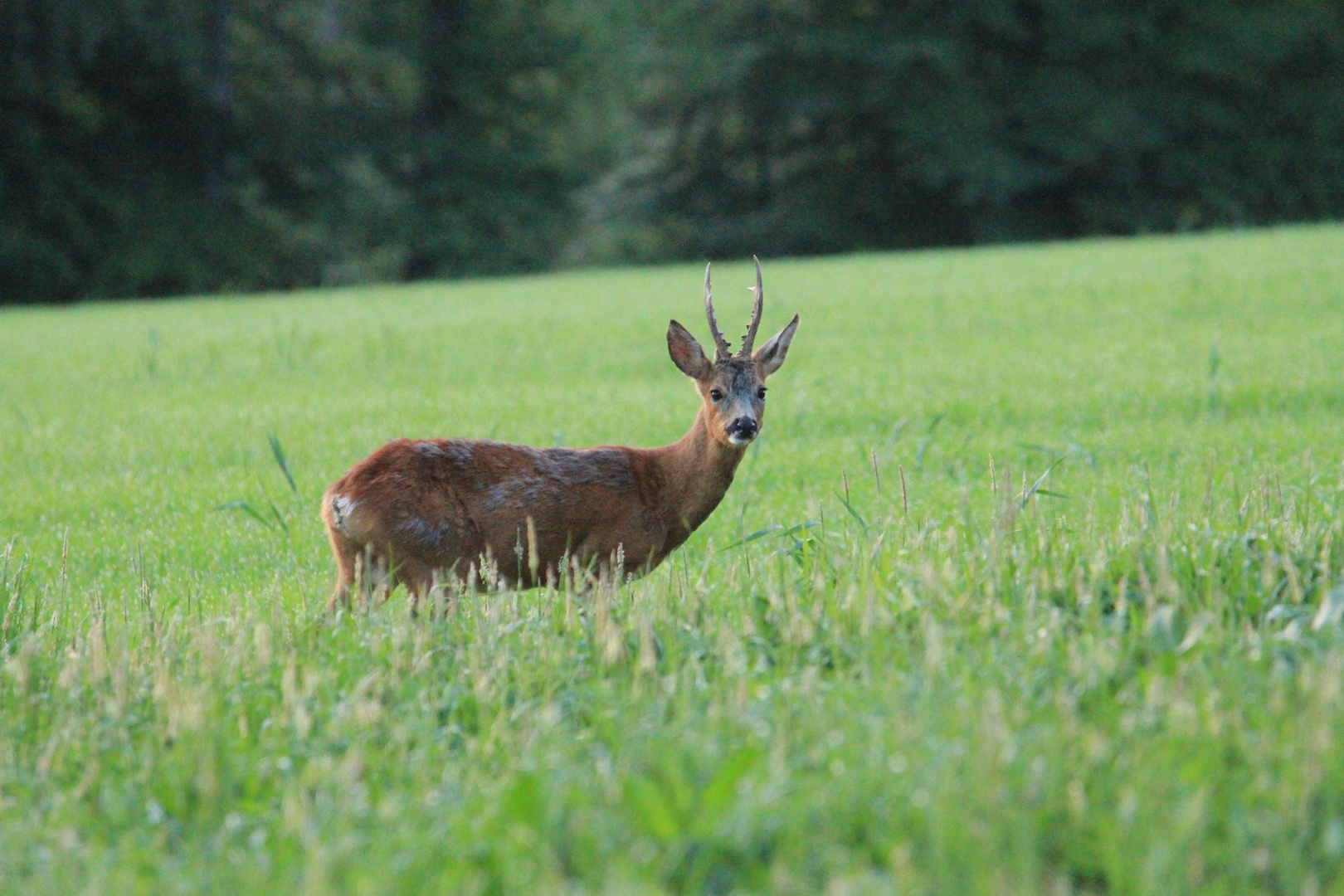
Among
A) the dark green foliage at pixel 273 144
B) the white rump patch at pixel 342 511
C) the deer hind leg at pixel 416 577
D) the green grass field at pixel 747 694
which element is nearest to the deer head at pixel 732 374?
the green grass field at pixel 747 694

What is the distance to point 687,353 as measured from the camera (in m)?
6.12

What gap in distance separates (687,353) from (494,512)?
1064mm

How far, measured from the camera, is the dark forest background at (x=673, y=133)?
33250 millimetres

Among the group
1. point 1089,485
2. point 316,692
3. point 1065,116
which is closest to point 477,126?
point 1065,116

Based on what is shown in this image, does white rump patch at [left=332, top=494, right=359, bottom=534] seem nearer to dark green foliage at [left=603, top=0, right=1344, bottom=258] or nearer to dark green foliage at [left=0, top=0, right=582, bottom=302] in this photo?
dark green foliage at [left=0, top=0, right=582, bottom=302]

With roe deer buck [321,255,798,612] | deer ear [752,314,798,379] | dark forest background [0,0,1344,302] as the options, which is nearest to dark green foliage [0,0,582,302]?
dark forest background [0,0,1344,302]

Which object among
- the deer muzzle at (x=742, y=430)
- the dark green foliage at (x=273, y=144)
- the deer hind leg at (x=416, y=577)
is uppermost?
the dark green foliage at (x=273, y=144)

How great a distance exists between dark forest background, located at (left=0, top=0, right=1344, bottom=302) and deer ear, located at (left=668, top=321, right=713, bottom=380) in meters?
27.9

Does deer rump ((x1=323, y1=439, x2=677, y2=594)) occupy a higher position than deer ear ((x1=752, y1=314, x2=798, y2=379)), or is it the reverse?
deer ear ((x1=752, y1=314, x2=798, y2=379))

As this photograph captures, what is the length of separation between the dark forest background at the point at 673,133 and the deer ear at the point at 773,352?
27.8 m

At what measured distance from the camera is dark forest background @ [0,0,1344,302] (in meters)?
33.2

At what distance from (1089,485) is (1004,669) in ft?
11.5

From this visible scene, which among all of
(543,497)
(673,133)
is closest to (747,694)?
(543,497)

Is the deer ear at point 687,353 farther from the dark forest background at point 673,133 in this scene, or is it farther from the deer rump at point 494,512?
the dark forest background at point 673,133
